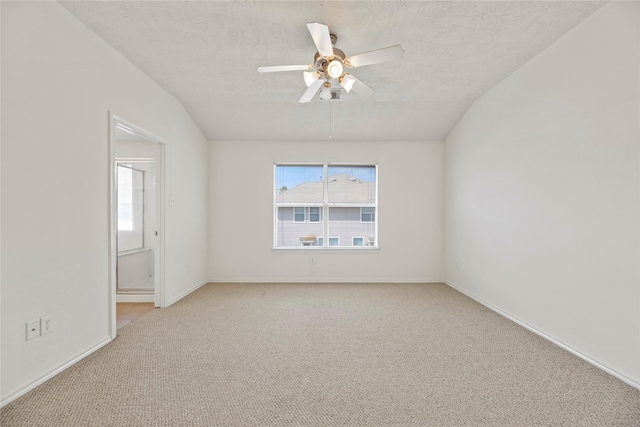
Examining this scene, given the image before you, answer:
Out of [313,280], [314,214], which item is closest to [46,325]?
[313,280]

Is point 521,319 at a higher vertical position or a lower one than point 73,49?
lower

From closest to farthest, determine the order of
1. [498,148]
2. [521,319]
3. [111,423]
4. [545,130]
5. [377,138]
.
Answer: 1. [111,423]
2. [545,130]
3. [521,319]
4. [498,148]
5. [377,138]

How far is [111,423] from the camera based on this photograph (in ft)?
5.22

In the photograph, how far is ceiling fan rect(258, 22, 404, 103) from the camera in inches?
80.0

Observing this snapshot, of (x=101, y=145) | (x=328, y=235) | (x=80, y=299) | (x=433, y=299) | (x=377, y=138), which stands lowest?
(x=433, y=299)

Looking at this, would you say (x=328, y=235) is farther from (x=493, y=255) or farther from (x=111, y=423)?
(x=111, y=423)

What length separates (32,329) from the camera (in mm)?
1900

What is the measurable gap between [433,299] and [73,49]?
4.57 meters

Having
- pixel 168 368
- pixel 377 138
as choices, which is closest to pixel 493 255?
pixel 377 138

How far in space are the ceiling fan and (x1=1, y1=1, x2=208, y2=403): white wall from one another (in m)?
1.43

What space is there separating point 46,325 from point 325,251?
3.49 meters

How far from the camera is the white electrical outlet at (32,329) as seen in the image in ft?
6.15

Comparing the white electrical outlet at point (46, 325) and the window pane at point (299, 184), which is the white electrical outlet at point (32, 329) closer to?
the white electrical outlet at point (46, 325)

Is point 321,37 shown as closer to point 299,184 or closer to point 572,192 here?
point 572,192
